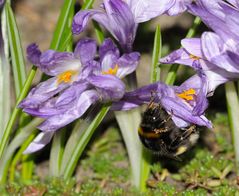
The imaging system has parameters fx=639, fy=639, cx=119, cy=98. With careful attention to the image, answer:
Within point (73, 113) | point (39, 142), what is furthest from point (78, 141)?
point (73, 113)

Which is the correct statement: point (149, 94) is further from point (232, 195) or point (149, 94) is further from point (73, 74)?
point (232, 195)

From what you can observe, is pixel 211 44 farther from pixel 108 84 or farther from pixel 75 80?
pixel 75 80

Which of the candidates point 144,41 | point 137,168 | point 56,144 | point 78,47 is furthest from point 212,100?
point 78,47

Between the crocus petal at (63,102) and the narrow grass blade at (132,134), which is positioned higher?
the crocus petal at (63,102)

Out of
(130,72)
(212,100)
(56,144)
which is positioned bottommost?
(212,100)

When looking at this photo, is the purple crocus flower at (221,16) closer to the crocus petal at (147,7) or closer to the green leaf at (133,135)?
the crocus petal at (147,7)

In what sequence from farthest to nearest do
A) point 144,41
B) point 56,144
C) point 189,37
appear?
point 144,41
point 56,144
point 189,37

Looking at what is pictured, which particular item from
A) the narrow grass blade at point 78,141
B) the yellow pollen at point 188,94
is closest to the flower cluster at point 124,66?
the yellow pollen at point 188,94
